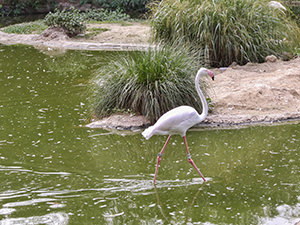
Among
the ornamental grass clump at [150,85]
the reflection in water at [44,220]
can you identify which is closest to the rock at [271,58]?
the ornamental grass clump at [150,85]

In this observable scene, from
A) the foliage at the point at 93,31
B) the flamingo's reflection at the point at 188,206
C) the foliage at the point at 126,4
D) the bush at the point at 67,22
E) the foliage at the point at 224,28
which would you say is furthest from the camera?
the foliage at the point at 126,4

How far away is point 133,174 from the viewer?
17.9 feet

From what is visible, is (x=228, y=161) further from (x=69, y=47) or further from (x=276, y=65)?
(x=69, y=47)

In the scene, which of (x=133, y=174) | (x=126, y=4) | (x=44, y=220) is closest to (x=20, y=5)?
(x=126, y=4)

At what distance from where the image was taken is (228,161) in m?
5.76

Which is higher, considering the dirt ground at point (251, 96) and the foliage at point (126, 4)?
the dirt ground at point (251, 96)

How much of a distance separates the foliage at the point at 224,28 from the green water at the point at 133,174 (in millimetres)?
2737

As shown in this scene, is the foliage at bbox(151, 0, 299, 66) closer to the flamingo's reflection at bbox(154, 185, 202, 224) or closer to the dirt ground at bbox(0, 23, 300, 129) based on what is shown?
the dirt ground at bbox(0, 23, 300, 129)

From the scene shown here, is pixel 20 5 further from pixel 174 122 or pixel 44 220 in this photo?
pixel 44 220

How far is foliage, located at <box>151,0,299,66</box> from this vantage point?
30.8 feet

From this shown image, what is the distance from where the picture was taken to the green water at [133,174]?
4547mm

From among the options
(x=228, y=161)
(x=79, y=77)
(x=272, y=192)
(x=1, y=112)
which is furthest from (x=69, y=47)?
(x=272, y=192)

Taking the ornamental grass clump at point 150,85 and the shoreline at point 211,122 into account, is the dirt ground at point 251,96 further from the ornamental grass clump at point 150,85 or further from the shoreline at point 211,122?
the ornamental grass clump at point 150,85

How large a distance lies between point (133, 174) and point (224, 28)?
474cm
